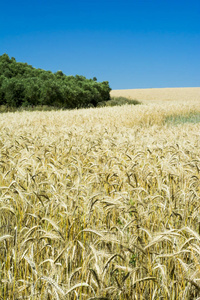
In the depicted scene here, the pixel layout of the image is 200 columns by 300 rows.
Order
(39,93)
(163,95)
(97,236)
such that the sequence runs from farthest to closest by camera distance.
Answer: (163,95)
(39,93)
(97,236)

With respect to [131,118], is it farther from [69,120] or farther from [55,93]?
[55,93]

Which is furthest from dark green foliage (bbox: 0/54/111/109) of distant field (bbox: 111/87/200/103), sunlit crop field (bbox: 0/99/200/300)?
distant field (bbox: 111/87/200/103)

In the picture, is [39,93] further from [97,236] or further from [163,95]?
[163,95]

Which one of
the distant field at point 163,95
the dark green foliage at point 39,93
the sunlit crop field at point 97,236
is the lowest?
the sunlit crop field at point 97,236

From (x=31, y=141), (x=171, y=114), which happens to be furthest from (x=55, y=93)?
(x=31, y=141)

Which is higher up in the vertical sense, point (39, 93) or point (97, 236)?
point (39, 93)

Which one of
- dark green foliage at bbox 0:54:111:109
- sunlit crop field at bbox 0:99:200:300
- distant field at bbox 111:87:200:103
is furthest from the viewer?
distant field at bbox 111:87:200:103

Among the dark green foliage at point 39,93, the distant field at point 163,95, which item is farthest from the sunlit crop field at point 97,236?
the distant field at point 163,95

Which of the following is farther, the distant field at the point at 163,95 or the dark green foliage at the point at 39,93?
the distant field at the point at 163,95

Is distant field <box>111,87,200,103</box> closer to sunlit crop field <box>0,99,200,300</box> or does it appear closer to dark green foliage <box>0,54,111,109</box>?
dark green foliage <box>0,54,111,109</box>

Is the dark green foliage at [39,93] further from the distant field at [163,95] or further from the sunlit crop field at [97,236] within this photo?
the distant field at [163,95]

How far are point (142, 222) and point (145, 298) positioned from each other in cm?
52

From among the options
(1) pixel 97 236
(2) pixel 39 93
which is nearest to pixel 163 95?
(2) pixel 39 93

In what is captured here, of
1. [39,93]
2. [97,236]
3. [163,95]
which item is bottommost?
[97,236]
